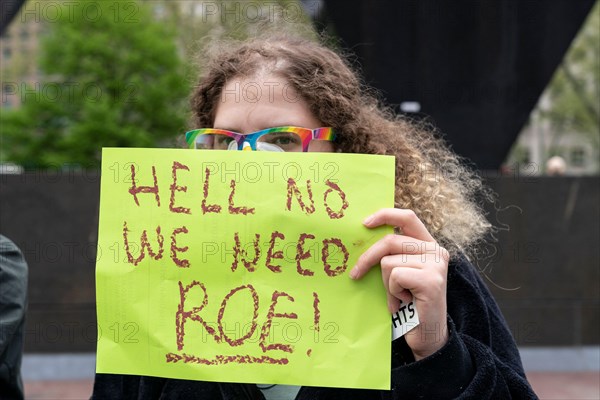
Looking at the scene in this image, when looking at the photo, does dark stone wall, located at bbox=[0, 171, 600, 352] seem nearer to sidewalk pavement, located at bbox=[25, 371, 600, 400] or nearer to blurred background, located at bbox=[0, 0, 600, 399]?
blurred background, located at bbox=[0, 0, 600, 399]

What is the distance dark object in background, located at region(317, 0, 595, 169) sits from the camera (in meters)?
7.57

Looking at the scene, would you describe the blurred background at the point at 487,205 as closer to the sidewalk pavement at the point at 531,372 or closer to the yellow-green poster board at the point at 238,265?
the sidewalk pavement at the point at 531,372

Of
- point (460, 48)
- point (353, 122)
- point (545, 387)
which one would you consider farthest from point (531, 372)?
point (353, 122)

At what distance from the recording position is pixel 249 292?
1.65m

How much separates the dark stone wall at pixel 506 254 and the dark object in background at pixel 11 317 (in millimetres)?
4606

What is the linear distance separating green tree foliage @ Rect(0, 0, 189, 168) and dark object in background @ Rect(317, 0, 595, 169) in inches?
829

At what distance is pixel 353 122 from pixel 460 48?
19.5ft

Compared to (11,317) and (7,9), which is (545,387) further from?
(7,9)

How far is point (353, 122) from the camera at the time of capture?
1.96 m

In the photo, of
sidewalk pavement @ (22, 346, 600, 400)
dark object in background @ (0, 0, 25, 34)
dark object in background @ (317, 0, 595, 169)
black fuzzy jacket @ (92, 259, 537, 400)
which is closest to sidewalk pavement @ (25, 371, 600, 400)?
sidewalk pavement @ (22, 346, 600, 400)

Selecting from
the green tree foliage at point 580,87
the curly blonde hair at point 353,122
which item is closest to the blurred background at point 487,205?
the curly blonde hair at point 353,122

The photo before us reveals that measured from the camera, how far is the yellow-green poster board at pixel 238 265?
162 centimetres

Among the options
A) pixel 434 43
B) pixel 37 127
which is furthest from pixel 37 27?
pixel 434 43

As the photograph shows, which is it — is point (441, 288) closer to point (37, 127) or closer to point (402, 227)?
point (402, 227)
